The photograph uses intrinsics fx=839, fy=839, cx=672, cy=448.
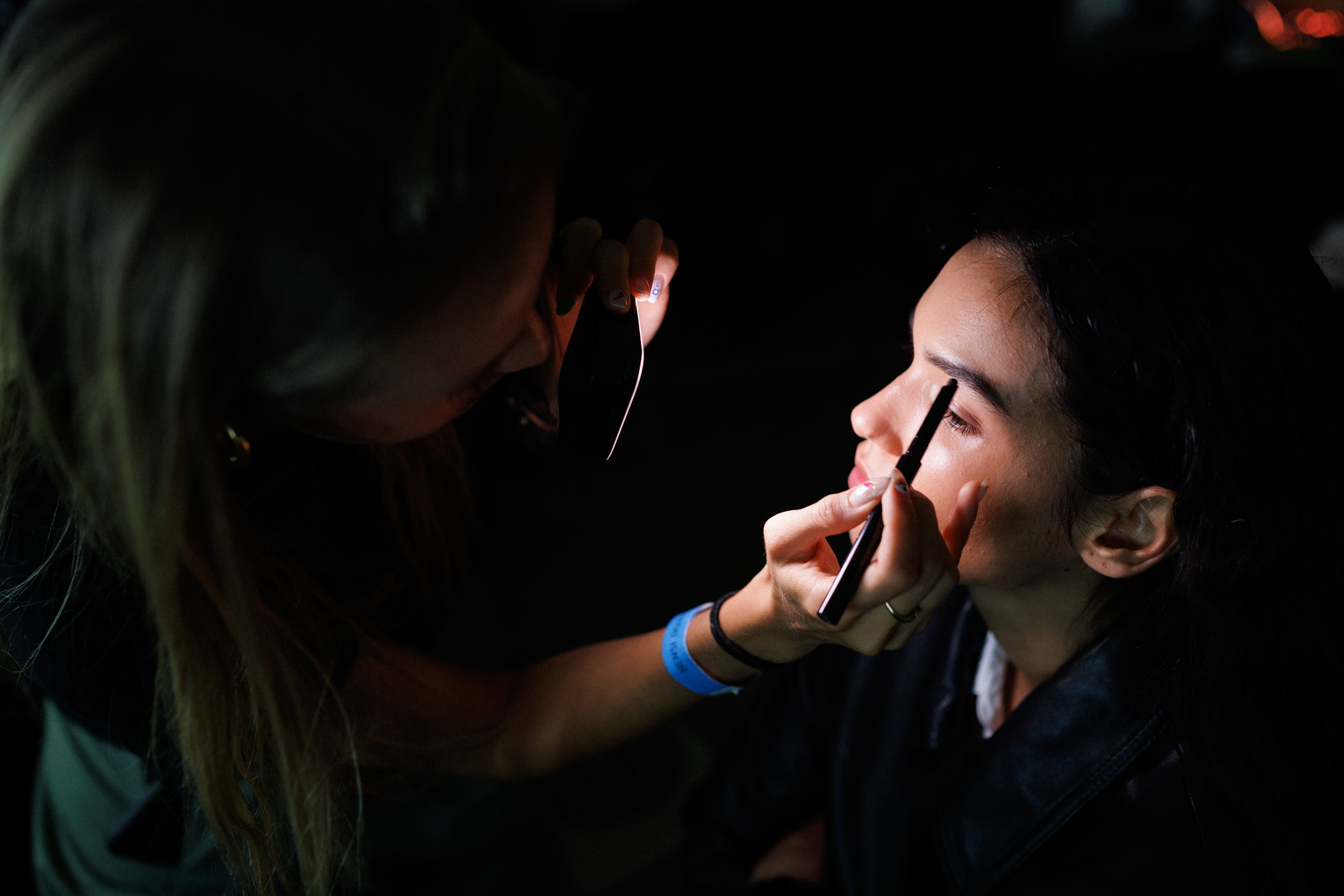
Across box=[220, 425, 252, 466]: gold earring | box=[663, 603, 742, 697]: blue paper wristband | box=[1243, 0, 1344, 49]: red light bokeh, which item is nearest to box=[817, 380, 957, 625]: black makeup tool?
box=[663, 603, 742, 697]: blue paper wristband

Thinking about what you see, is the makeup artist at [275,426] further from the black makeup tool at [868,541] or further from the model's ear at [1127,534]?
the model's ear at [1127,534]

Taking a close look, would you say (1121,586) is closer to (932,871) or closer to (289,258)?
(932,871)

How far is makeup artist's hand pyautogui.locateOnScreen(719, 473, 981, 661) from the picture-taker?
73 cm

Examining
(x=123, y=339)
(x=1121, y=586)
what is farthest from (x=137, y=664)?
(x=1121, y=586)

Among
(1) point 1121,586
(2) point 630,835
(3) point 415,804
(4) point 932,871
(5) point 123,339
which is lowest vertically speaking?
(2) point 630,835

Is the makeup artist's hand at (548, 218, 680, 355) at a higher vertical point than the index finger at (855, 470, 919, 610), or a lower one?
higher

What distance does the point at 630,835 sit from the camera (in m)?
1.68

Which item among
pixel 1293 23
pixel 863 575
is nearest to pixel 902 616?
pixel 863 575

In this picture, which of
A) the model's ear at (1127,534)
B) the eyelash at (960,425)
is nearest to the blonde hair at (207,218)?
the eyelash at (960,425)

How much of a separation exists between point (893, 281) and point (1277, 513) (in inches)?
94.8

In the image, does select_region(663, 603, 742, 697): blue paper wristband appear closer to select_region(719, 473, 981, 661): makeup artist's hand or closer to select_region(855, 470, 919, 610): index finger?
select_region(719, 473, 981, 661): makeup artist's hand

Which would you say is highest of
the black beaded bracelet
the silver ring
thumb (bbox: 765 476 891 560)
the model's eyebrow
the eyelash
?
the model's eyebrow

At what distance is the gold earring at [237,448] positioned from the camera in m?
0.77

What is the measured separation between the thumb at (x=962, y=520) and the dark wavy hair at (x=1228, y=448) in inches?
4.8
